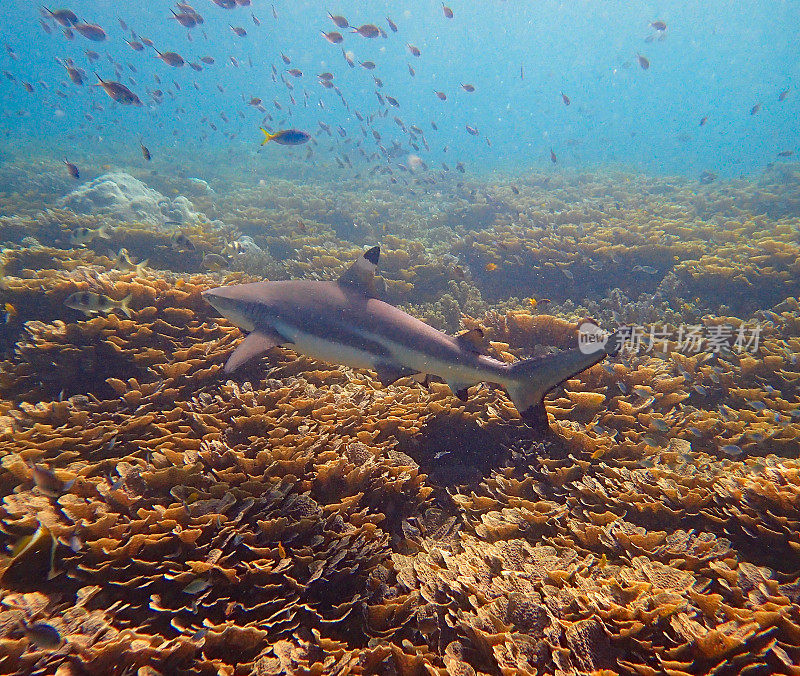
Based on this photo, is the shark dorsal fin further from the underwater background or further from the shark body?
the underwater background

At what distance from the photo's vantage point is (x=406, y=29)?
535 feet

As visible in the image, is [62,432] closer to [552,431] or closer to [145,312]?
[145,312]

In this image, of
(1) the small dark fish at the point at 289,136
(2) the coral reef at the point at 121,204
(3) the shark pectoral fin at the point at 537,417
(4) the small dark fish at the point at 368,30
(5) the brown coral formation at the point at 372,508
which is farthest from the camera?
(2) the coral reef at the point at 121,204

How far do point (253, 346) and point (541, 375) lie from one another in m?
2.84

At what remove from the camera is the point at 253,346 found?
12.3ft

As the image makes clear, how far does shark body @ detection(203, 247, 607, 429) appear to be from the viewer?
146 inches

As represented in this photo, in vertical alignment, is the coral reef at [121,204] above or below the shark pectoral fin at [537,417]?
above

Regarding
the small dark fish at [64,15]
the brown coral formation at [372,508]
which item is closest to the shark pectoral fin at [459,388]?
the brown coral formation at [372,508]

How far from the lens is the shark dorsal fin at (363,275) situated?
405 cm

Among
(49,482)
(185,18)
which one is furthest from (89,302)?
(185,18)

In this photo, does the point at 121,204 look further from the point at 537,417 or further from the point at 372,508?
the point at 537,417

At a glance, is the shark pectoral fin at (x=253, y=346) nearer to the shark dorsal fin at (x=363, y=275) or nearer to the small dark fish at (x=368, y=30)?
the shark dorsal fin at (x=363, y=275)

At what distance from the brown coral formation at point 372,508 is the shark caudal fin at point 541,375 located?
0.98m

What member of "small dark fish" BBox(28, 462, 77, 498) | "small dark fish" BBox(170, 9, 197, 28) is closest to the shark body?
"small dark fish" BBox(28, 462, 77, 498)
